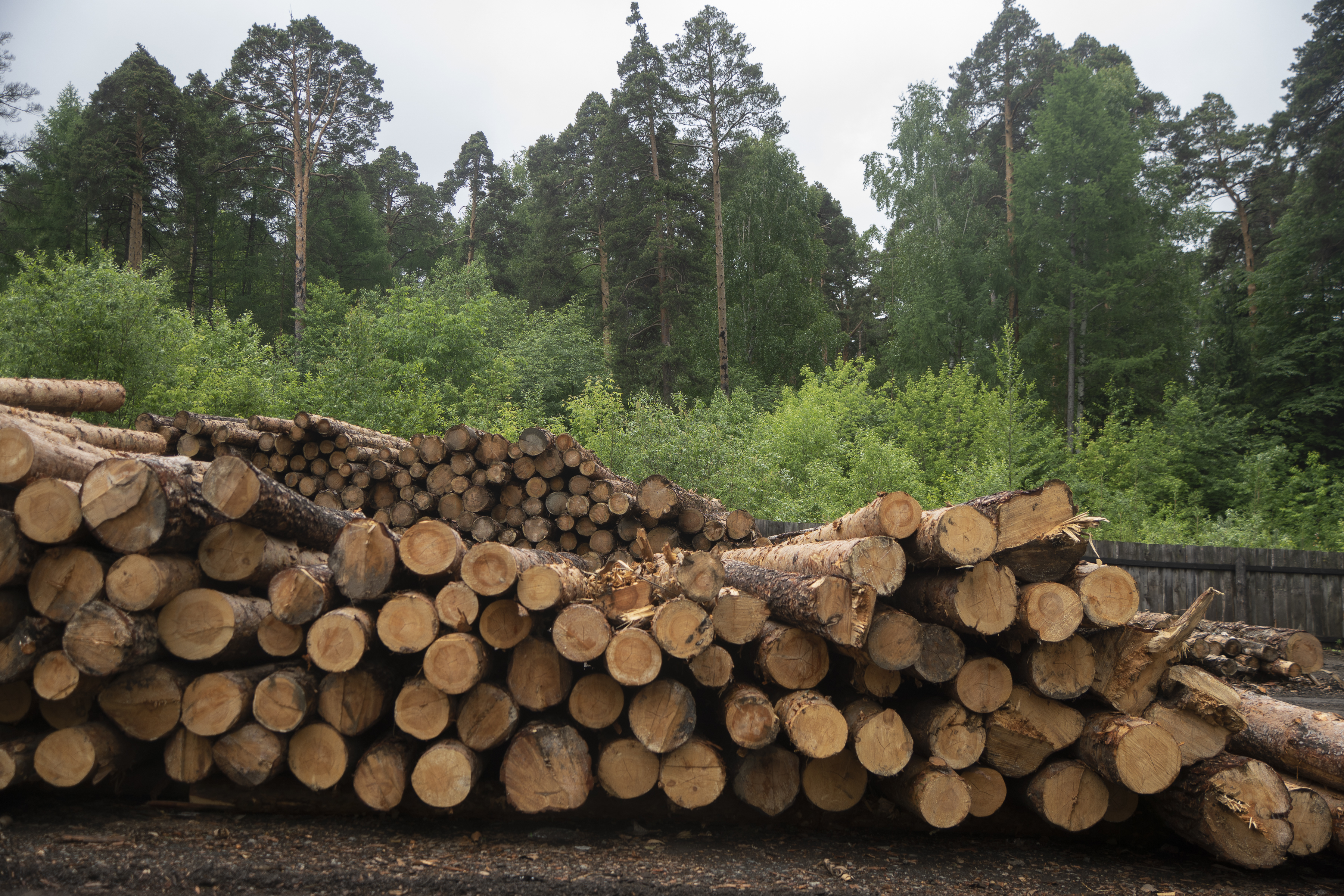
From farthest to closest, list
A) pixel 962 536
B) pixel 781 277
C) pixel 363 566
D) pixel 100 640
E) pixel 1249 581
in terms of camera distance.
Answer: pixel 781 277 < pixel 1249 581 < pixel 363 566 < pixel 962 536 < pixel 100 640

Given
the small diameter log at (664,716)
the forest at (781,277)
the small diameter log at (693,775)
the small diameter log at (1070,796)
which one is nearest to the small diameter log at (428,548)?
the small diameter log at (664,716)

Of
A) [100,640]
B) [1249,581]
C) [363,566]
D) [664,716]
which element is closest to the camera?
[100,640]

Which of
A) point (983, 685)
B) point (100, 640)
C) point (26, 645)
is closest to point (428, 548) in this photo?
point (100, 640)

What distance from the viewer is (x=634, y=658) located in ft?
11.1

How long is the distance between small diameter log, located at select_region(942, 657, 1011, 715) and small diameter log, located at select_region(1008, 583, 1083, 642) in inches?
9.7

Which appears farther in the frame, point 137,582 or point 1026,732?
point 1026,732

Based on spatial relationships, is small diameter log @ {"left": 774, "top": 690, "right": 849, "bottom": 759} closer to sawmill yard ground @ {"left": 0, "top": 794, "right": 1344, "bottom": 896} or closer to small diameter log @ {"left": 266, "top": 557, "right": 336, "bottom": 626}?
sawmill yard ground @ {"left": 0, "top": 794, "right": 1344, "bottom": 896}

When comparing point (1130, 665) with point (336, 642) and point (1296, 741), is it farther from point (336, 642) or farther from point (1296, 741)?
point (336, 642)

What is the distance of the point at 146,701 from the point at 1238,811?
471cm

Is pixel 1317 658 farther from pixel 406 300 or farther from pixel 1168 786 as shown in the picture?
pixel 406 300

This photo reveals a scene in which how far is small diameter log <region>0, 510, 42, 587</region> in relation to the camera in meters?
3.33

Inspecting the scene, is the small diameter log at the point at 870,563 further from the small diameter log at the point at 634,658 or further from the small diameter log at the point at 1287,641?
the small diameter log at the point at 1287,641

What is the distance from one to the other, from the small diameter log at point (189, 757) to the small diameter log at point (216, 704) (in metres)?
0.06

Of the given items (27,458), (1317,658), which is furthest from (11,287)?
(1317,658)
